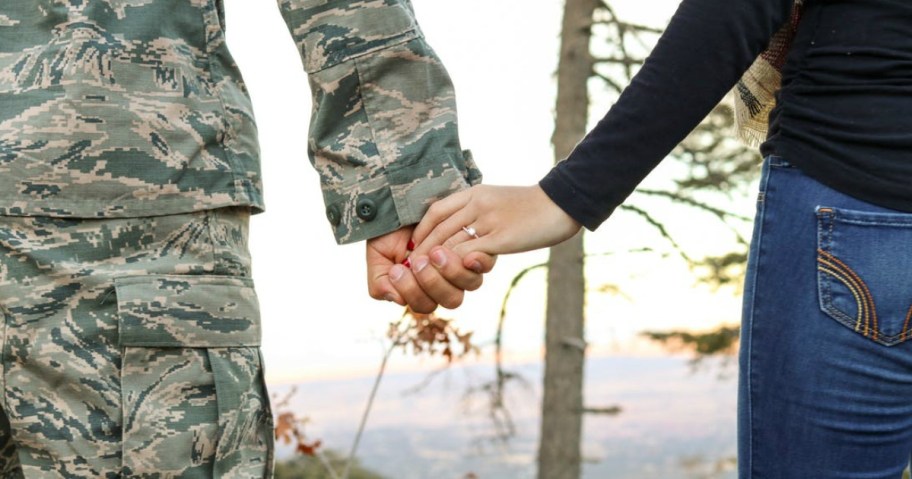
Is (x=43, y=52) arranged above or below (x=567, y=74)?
below

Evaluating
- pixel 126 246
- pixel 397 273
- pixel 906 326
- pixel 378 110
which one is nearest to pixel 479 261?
pixel 397 273

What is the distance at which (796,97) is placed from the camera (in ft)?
4.72

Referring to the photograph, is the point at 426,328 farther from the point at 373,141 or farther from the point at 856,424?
the point at 856,424

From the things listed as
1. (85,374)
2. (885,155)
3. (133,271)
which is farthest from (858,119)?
(85,374)

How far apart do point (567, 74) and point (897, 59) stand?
14.3 feet

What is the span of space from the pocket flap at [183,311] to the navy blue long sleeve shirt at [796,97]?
654 millimetres

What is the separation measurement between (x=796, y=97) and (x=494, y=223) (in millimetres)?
599

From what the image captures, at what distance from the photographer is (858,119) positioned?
137 cm

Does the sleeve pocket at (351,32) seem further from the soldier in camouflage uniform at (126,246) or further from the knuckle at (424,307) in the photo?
the knuckle at (424,307)

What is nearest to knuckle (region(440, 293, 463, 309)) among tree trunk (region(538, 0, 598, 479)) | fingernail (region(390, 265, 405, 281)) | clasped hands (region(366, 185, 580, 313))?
clasped hands (region(366, 185, 580, 313))

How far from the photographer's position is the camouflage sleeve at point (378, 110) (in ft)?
6.10

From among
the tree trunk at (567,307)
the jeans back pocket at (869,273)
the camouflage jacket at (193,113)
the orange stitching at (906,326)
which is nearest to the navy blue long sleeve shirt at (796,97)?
the jeans back pocket at (869,273)

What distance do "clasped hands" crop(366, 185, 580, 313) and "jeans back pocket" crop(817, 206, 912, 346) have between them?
0.45 m

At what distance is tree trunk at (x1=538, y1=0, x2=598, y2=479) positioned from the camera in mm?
5586
